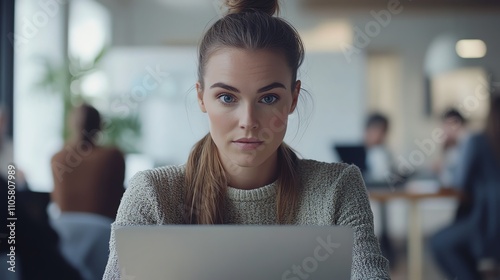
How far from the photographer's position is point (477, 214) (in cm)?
365

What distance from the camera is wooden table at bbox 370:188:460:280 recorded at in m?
4.00

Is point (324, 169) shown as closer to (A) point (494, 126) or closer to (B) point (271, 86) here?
(B) point (271, 86)

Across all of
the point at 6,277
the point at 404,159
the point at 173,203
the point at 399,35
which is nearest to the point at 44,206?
the point at 6,277

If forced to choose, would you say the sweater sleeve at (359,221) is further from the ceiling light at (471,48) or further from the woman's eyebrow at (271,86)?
the ceiling light at (471,48)

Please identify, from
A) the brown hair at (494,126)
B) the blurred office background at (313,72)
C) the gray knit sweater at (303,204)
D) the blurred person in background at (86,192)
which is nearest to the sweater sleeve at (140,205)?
the gray knit sweater at (303,204)

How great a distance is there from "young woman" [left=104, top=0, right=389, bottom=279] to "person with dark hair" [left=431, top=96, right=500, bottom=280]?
2434 mm

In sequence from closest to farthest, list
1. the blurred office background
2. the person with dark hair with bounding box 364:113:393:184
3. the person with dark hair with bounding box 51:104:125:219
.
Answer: the person with dark hair with bounding box 51:104:125:219 < the blurred office background < the person with dark hair with bounding box 364:113:393:184

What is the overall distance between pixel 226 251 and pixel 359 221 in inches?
16.4

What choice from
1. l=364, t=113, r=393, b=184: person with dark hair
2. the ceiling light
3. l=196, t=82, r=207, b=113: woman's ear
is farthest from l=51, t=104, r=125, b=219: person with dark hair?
the ceiling light

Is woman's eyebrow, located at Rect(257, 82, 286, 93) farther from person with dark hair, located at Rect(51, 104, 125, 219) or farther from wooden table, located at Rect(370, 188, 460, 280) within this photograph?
wooden table, located at Rect(370, 188, 460, 280)

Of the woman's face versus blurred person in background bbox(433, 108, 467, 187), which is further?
blurred person in background bbox(433, 108, 467, 187)

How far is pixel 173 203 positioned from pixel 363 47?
4.60 meters

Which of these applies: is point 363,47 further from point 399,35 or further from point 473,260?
point 473,260

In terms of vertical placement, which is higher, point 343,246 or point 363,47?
point 363,47
